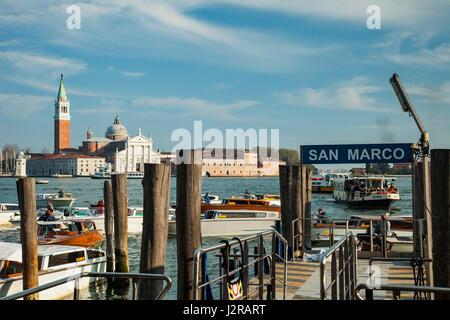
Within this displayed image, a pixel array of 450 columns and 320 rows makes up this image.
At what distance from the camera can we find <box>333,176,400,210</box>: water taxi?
4412 centimetres

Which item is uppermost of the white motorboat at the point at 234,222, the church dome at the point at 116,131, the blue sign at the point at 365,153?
the church dome at the point at 116,131

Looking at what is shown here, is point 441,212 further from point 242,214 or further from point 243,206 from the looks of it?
point 243,206

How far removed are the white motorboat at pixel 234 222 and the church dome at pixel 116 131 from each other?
511 feet

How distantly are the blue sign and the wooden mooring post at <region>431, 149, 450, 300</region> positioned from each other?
4.18 metres

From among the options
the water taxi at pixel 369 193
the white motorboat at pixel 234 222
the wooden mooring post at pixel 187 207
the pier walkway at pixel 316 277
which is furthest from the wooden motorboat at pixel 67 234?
the water taxi at pixel 369 193

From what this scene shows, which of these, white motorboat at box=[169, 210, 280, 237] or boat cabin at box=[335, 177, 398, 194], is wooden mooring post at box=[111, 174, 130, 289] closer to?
white motorboat at box=[169, 210, 280, 237]

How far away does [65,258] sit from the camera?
1327 cm

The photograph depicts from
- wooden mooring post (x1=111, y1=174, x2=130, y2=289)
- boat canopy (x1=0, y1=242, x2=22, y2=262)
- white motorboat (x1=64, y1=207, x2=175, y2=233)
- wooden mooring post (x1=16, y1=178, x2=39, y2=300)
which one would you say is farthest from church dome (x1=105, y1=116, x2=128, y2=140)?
wooden mooring post (x1=16, y1=178, x2=39, y2=300)

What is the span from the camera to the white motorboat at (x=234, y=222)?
83.7 feet

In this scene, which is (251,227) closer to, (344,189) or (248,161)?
(344,189)

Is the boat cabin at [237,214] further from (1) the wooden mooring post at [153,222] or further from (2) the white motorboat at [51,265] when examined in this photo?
(1) the wooden mooring post at [153,222]

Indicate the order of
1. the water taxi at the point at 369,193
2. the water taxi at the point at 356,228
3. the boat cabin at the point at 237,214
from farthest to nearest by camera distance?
1. the water taxi at the point at 369,193
2. the boat cabin at the point at 237,214
3. the water taxi at the point at 356,228
